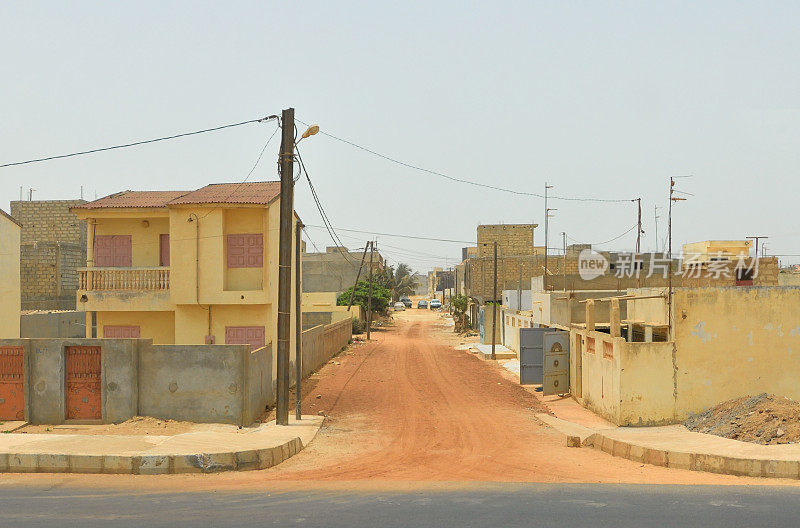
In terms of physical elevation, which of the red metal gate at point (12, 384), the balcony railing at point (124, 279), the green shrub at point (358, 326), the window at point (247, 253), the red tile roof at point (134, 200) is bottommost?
the green shrub at point (358, 326)

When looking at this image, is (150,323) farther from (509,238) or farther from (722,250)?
(509,238)

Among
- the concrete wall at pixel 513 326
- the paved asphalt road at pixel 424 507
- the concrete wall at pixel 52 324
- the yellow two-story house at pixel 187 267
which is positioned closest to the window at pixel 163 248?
the yellow two-story house at pixel 187 267

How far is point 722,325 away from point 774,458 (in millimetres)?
5577

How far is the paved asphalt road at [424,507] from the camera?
7.96 m

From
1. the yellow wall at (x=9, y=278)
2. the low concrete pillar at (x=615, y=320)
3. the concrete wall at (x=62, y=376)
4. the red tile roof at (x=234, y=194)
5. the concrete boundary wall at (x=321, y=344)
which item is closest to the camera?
the concrete wall at (x=62, y=376)

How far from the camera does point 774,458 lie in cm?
1104

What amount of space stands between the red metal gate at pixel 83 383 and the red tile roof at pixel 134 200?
747cm

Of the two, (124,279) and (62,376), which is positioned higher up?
(124,279)

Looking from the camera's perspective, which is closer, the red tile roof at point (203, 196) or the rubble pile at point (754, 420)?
the rubble pile at point (754, 420)

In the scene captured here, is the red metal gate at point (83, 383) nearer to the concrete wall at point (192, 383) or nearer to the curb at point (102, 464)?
the concrete wall at point (192, 383)

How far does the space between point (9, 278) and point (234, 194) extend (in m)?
8.80

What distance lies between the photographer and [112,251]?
2211 cm

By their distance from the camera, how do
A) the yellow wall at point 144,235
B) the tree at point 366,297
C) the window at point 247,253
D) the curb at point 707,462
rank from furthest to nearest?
the tree at point 366,297
the yellow wall at point 144,235
the window at point 247,253
the curb at point 707,462

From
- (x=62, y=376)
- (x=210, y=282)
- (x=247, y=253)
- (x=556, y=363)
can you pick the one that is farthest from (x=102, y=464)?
(x=556, y=363)
